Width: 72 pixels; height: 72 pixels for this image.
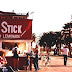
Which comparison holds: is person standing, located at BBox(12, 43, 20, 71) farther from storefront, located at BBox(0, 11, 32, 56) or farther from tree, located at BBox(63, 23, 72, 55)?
tree, located at BBox(63, 23, 72, 55)

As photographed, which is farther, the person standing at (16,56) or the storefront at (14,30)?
the storefront at (14,30)

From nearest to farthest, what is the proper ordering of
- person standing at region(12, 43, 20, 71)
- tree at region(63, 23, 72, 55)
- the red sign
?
person standing at region(12, 43, 20, 71)
the red sign
tree at region(63, 23, 72, 55)

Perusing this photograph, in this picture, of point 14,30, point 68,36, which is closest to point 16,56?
point 14,30

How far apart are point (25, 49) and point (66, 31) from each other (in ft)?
113

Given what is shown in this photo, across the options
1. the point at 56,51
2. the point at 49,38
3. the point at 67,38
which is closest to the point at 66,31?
the point at 67,38

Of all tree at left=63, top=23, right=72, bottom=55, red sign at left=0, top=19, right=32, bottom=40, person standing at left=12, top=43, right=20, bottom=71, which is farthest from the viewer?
tree at left=63, top=23, right=72, bottom=55

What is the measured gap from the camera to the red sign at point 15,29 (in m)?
15.8

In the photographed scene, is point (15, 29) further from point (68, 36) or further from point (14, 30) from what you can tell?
point (68, 36)

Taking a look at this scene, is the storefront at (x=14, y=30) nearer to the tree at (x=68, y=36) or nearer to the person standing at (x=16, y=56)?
the person standing at (x=16, y=56)

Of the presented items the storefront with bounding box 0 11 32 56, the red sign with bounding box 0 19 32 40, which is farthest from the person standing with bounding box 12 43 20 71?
the red sign with bounding box 0 19 32 40

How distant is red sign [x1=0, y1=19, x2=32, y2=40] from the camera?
51.9ft

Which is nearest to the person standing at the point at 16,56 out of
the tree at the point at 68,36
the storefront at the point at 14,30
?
the storefront at the point at 14,30

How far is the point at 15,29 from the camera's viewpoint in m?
16.0

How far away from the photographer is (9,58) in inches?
616
